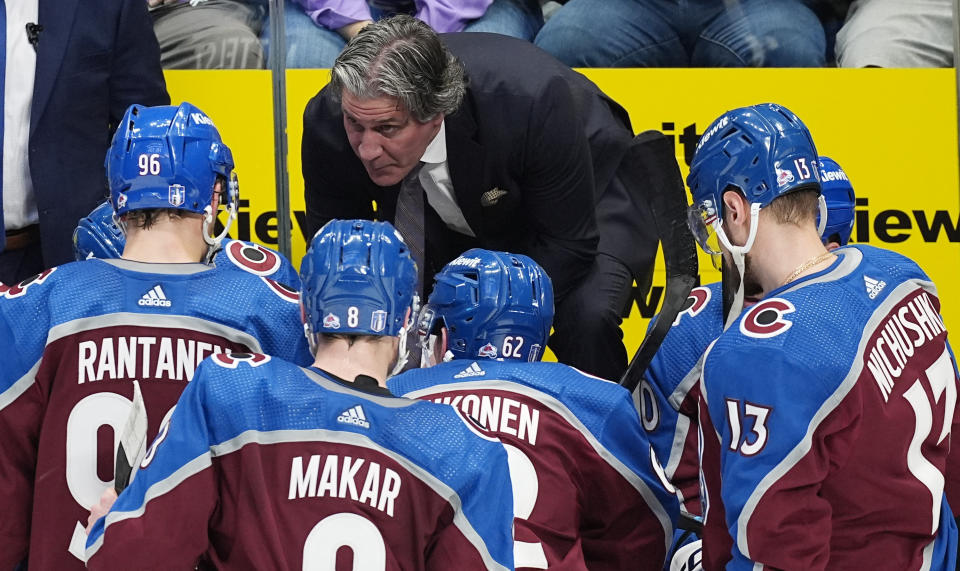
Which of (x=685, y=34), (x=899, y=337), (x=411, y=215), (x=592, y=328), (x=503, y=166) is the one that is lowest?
(x=592, y=328)

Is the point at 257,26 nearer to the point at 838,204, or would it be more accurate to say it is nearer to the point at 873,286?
the point at 838,204

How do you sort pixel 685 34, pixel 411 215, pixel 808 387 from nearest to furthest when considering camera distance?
pixel 808 387, pixel 411 215, pixel 685 34

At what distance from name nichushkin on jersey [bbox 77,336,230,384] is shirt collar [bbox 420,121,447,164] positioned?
1.22 meters

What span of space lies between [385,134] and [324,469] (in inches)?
57.0

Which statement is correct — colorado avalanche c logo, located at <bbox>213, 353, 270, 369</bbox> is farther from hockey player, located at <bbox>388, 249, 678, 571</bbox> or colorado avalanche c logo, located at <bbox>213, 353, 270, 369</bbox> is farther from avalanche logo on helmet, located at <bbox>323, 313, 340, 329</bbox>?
hockey player, located at <bbox>388, 249, 678, 571</bbox>

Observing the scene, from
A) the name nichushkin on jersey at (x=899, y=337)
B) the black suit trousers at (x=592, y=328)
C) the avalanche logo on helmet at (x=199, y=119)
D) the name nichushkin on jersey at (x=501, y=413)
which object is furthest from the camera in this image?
the black suit trousers at (x=592, y=328)

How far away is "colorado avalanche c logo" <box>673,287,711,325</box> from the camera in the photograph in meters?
3.26

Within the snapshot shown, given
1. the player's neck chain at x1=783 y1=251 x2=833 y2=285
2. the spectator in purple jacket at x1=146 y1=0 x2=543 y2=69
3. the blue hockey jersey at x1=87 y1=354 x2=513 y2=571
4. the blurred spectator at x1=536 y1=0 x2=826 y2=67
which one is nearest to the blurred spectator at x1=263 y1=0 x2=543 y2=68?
the spectator in purple jacket at x1=146 y1=0 x2=543 y2=69

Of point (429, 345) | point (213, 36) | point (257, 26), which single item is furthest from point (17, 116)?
point (429, 345)

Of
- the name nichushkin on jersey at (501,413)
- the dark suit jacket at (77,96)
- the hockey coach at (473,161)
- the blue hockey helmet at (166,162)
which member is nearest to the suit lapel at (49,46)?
the dark suit jacket at (77,96)

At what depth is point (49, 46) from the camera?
382 centimetres

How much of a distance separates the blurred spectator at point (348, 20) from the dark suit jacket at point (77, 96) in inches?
25.9

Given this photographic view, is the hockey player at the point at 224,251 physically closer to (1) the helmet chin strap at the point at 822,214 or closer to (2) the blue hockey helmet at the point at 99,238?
(2) the blue hockey helmet at the point at 99,238

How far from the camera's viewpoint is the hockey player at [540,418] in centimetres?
278
